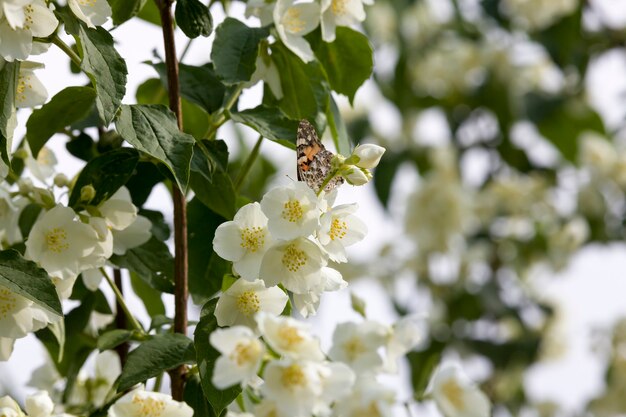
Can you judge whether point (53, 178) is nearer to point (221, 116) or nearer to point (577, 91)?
point (221, 116)

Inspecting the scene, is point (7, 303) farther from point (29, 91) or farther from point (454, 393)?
point (454, 393)

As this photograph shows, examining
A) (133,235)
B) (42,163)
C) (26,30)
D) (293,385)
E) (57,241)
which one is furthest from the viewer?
(42,163)

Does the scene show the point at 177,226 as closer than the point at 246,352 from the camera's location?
No

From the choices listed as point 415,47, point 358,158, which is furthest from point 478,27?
point 358,158

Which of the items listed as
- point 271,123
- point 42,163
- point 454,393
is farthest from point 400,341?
point 42,163

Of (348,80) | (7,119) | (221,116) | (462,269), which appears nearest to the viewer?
(7,119)

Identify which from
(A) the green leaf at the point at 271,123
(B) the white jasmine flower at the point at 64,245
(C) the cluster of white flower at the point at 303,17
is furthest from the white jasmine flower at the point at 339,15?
(B) the white jasmine flower at the point at 64,245
